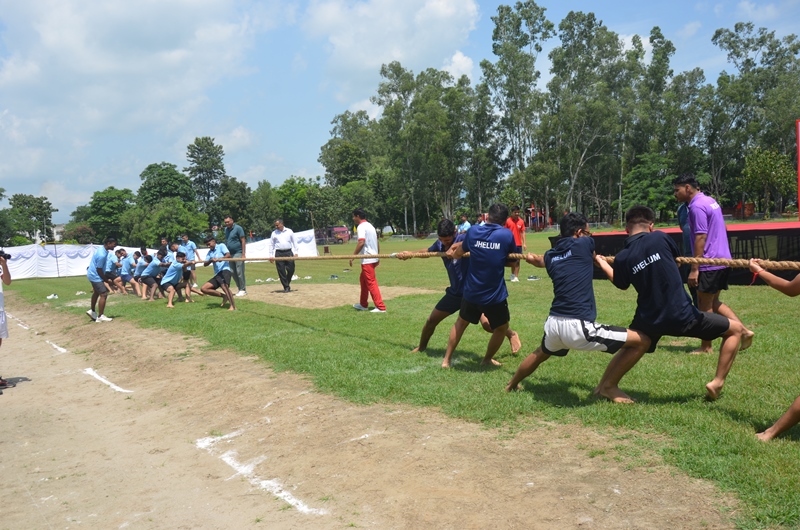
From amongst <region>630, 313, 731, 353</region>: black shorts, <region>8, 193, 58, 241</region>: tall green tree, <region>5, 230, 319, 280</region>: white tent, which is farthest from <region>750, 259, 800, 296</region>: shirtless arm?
<region>8, 193, 58, 241</region>: tall green tree

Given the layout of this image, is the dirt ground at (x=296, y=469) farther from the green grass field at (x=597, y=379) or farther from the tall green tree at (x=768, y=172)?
the tall green tree at (x=768, y=172)

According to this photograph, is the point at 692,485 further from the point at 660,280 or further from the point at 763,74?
the point at 763,74

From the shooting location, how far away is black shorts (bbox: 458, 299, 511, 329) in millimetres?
7145

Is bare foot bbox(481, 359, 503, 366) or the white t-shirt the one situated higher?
the white t-shirt

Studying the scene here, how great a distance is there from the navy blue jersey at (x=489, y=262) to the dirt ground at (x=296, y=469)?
1627 millimetres

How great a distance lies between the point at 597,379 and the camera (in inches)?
264

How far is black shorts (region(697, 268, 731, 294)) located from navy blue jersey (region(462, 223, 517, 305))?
2.25m

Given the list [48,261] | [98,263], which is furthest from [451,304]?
[48,261]

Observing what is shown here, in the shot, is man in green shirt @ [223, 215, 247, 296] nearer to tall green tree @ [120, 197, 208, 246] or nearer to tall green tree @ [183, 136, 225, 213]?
tall green tree @ [120, 197, 208, 246]

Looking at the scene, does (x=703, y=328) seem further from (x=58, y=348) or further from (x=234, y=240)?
(x=234, y=240)

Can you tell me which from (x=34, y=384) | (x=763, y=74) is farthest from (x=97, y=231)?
(x=34, y=384)

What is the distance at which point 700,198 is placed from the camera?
7.39 metres

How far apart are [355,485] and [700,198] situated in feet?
17.6

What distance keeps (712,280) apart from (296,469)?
→ 203 inches
